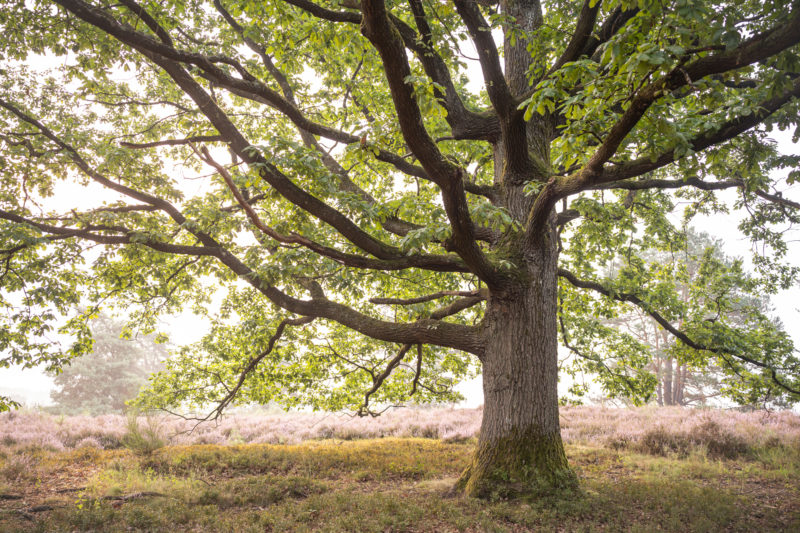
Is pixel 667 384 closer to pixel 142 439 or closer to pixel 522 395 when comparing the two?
pixel 522 395

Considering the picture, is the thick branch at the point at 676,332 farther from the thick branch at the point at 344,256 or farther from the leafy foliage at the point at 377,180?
the thick branch at the point at 344,256

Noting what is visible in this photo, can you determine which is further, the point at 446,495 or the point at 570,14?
the point at 570,14

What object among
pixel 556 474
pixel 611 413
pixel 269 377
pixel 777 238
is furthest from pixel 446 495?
pixel 611 413

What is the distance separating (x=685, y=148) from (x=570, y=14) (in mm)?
5725

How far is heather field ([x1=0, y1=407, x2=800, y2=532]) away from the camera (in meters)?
5.09

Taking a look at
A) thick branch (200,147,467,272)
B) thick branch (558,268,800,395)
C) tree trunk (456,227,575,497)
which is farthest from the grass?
thick branch (200,147,467,272)

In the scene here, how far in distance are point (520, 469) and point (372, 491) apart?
299 cm

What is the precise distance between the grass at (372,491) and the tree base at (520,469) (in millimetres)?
189

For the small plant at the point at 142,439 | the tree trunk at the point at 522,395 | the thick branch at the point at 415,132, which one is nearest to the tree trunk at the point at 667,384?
the tree trunk at the point at 522,395

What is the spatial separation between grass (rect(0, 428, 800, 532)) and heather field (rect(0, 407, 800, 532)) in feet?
0.09

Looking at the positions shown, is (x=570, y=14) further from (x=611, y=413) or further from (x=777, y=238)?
(x=611, y=413)

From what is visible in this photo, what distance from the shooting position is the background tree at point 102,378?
29641mm

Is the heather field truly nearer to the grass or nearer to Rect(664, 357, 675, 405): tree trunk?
the grass

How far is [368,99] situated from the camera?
892 centimetres
